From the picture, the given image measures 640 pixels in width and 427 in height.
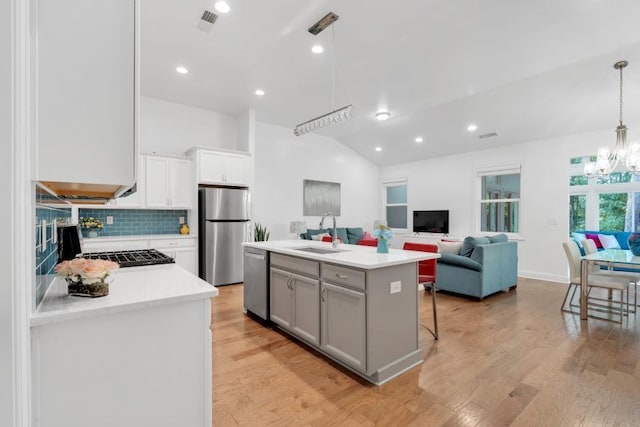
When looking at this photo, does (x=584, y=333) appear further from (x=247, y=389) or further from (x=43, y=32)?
(x=43, y=32)

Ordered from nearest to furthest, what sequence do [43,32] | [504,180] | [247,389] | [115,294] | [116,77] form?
[43,32] < [116,77] < [115,294] < [247,389] < [504,180]

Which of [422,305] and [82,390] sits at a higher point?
[82,390]

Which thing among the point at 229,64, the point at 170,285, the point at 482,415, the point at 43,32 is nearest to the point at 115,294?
the point at 170,285

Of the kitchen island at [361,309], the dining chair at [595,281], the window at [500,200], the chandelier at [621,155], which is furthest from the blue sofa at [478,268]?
the kitchen island at [361,309]

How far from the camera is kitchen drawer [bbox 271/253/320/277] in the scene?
8.46 feet

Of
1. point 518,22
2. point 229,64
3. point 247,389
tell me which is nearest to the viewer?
point 247,389

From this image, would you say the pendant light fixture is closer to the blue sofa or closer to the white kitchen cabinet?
the white kitchen cabinet

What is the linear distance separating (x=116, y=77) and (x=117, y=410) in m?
1.24

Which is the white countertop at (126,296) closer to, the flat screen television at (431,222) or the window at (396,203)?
the flat screen television at (431,222)

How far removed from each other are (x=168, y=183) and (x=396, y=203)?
19.0ft

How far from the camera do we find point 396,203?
27.7 ft

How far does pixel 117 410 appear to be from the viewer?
1164 millimetres

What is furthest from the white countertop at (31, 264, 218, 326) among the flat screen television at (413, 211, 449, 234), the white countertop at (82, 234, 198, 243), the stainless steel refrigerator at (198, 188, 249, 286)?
the flat screen television at (413, 211, 449, 234)

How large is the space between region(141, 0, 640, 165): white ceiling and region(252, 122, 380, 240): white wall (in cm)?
73
